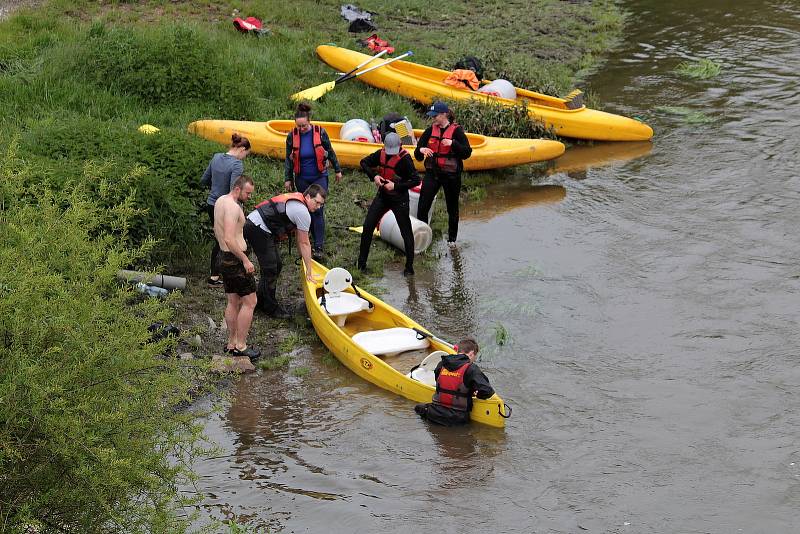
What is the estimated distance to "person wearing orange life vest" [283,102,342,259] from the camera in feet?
36.2

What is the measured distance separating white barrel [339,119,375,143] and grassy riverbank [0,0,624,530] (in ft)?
1.83

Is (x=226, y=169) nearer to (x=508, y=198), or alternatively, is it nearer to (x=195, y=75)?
(x=195, y=75)

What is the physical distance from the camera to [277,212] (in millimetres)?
9727

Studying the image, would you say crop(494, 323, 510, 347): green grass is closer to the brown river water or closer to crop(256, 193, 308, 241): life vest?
the brown river water

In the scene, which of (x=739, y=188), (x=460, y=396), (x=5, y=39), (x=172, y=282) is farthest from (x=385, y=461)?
(x=5, y=39)

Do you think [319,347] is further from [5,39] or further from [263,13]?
[263,13]

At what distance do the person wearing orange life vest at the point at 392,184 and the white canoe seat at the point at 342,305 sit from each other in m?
1.26

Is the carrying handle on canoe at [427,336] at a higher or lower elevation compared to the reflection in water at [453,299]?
higher

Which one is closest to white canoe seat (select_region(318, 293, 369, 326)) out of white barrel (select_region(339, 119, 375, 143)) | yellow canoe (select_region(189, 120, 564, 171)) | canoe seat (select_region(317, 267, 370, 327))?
canoe seat (select_region(317, 267, 370, 327))

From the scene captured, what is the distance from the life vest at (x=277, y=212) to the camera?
972 centimetres

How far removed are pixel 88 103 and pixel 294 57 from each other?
168 inches

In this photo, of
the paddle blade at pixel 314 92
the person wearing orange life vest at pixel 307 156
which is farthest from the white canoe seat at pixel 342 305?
the paddle blade at pixel 314 92

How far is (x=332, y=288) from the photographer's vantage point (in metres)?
10.1

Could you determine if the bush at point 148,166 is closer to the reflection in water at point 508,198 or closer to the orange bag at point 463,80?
the reflection in water at point 508,198
